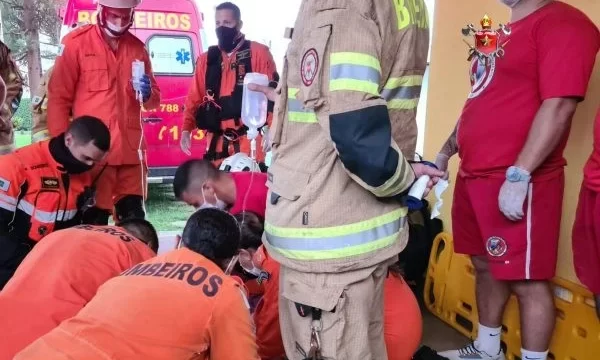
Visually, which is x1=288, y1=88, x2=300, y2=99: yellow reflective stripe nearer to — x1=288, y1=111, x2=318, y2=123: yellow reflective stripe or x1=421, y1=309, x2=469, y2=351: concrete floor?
x1=288, y1=111, x2=318, y2=123: yellow reflective stripe

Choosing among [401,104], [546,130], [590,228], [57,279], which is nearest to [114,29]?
[57,279]

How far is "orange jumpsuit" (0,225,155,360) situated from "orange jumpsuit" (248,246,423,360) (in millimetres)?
582

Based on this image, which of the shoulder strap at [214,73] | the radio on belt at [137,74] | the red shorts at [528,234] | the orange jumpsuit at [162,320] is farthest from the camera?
the shoulder strap at [214,73]

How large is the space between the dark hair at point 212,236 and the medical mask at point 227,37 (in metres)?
2.27

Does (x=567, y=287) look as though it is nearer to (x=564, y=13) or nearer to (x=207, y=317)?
(x=564, y=13)

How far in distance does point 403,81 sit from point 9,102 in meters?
2.81

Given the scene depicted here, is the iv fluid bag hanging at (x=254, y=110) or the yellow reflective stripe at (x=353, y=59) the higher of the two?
the yellow reflective stripe at (x=353, y=59)

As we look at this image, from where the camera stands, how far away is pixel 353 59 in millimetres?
1258

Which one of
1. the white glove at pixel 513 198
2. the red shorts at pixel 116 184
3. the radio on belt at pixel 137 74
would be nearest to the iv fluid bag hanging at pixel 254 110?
the radio on belt at pixel 137 74

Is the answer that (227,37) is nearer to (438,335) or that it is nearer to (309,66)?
(438,335)

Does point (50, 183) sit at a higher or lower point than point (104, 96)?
lower

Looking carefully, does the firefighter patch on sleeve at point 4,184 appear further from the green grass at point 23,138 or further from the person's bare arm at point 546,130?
the green grass at point 23,138

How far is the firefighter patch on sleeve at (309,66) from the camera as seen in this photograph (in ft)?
4.27

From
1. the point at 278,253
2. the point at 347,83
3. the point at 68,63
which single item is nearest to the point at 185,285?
the point at 278,253
